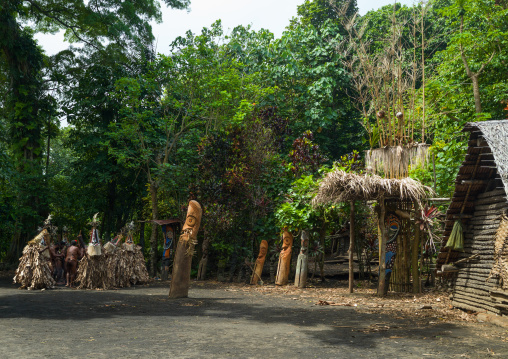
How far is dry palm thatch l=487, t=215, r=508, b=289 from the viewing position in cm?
780

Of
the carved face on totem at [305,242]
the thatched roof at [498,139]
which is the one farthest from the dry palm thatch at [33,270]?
the thatched roof at [498,139]

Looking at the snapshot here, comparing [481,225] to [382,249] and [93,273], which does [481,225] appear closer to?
[382,249]

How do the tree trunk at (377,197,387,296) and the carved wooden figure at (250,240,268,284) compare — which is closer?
the tree trunk at (377,197,387,296)

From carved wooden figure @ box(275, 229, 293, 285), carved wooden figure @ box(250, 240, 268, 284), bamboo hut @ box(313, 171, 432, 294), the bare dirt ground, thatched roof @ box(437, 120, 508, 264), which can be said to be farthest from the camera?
carved wooden figure @ box(250, 240, 268, 284)

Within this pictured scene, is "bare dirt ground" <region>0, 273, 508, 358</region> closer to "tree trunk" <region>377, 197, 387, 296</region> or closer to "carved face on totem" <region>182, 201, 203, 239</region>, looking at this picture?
"tree trunk" <region>377, 197, 387, 296</region>

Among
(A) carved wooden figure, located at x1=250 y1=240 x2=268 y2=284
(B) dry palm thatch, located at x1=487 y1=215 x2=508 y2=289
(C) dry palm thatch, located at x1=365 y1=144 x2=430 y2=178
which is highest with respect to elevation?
(C) dry palm thatch, located at x1=365 y1=144 x2=430 y2=178

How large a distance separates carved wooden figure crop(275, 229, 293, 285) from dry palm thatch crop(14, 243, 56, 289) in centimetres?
704

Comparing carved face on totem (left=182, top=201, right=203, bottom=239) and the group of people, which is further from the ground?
carved face on totem (left=182, top=201, right=203, bottom=239)

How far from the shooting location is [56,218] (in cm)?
2333

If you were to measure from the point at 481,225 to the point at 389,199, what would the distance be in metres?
3.28

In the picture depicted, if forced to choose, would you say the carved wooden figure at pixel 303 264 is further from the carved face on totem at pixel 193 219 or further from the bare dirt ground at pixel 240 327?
the carved face on totem at pixel 193 219

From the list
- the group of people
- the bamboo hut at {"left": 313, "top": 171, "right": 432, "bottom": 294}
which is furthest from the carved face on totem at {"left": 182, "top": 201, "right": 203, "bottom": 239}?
the group of people

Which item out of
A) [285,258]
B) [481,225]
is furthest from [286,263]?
[481,225]

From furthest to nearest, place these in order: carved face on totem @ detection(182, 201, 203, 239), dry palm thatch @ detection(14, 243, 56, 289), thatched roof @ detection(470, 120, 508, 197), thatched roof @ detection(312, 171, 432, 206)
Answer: dry palm thatch @ detection(14, 243, 56, 289) → carved face on totem @ detection(182, 201, 203, 239) → thatched roof @ detection(312, 171, 432, 206) → thatched roof @ detection(470, 120, 508, 197)
